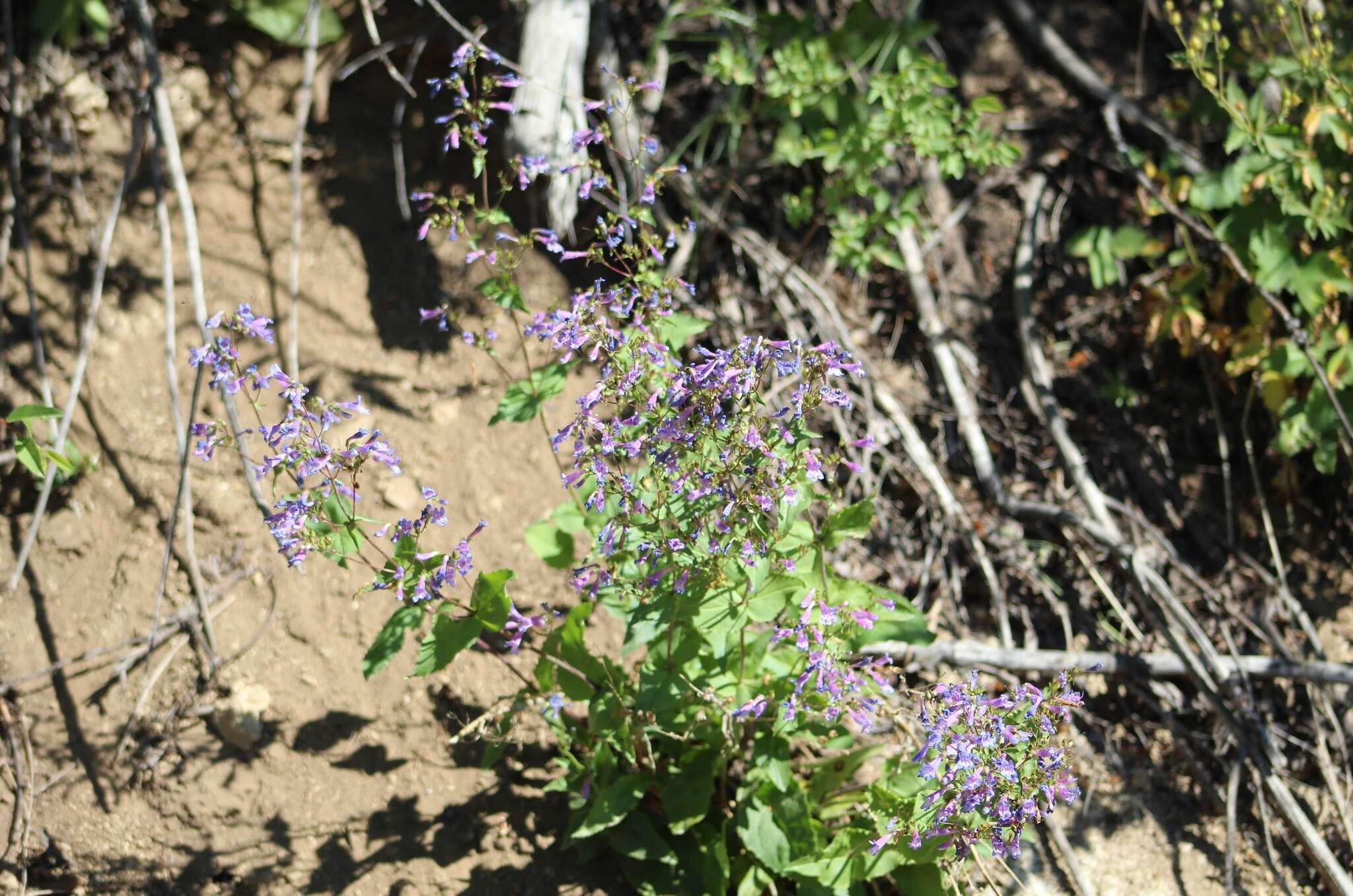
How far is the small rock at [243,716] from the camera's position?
9.71 ft

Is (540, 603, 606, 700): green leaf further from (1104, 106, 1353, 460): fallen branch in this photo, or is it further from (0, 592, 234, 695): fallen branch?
(1104, 106, 1353, 460): fallen branch

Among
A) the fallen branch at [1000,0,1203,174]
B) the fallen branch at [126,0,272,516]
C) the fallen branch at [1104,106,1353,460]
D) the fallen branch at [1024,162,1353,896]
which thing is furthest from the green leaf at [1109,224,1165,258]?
the fallen branch at [126,0,272,516]

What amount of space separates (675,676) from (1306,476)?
8.17 ft

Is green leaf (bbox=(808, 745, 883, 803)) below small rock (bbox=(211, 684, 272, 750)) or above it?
below

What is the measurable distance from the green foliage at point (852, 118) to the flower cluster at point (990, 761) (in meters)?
1.79

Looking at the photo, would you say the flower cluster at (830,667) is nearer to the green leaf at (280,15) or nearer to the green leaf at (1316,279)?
the green leaf at (1316,279)

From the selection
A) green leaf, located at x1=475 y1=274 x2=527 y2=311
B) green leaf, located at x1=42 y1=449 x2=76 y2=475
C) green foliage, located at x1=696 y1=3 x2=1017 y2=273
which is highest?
green foliage, located at x1=696 y1=3 x2=1017 y2=273

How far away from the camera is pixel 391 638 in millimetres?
2406

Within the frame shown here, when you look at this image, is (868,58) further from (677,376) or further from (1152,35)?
(677,376)

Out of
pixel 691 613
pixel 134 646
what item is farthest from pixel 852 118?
pixel 134 646

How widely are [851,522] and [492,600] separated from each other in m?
0.82

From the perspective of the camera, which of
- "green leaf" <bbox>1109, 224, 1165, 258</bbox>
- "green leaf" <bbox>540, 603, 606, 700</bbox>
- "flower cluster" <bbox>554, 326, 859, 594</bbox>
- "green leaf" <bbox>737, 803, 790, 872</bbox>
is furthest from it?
"green leaf" <bbox>1109, 224, 1165, 258</bbox>

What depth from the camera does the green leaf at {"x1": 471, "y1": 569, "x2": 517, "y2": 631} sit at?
92.5 inches

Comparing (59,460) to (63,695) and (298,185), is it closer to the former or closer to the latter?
(63,695)
